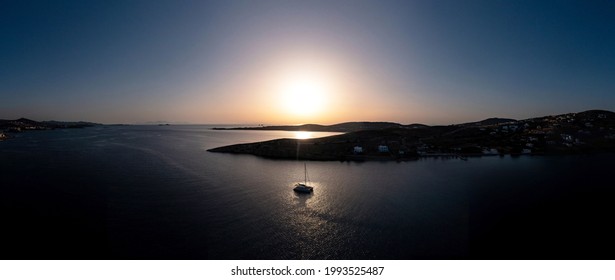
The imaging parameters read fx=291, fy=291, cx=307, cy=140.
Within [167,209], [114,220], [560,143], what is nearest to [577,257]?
[167,209]

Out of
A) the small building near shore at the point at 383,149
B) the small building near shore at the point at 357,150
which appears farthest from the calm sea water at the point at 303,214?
the small building near shore at the point at 383,149

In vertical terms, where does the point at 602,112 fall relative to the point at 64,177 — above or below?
above

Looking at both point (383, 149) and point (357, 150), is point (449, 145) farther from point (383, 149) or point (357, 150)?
point (357, 150)

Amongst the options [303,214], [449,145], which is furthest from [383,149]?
[303,214]

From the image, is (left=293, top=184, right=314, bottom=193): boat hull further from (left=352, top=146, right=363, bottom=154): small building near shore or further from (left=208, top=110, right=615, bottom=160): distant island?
(left=352, top=146, right=363, bottom=154): small building near shore

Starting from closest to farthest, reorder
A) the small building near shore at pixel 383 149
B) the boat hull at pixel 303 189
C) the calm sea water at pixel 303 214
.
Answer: the calm sea water at pixel 303 214
the boat hull at pixel 303 189
the small building near shore at pixel 383 149

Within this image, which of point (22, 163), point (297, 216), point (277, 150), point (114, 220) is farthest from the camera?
point (277, 150)

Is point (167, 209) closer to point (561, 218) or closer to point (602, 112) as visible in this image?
point (561, 218)

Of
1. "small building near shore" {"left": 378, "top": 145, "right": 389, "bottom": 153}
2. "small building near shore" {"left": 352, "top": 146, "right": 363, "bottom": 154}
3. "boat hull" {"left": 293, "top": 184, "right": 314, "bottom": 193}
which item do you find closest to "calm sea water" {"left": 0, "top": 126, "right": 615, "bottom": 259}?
"boat hull" {"left": 293, "top": 184, "right": 314, "bottom": 193}

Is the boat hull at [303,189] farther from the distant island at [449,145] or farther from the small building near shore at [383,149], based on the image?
the small building near shore at [383,149]
